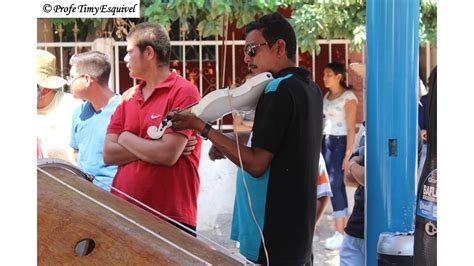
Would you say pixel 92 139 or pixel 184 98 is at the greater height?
pixel 184 98

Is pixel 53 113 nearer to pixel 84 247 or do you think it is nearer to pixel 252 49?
pixel 252 49

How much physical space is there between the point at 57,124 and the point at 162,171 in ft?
6.68

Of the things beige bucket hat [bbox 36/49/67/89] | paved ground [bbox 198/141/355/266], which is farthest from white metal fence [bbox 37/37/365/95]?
beige bucket hat [bbox 36/49/67/89]

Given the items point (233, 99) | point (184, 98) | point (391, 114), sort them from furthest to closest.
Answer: point (184, 98)
point (233, 99)
point (391, 114)

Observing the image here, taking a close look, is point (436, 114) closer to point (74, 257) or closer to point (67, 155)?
point (74, 257)

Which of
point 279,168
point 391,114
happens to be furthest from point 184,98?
point 391,114

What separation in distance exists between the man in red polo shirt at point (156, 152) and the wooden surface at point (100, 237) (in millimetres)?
1064

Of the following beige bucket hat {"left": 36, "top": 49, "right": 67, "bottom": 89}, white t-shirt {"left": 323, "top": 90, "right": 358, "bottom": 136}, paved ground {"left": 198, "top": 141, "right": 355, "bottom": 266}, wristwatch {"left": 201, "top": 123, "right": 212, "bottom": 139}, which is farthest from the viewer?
paved ground {"left": 198, "top": 141, "right": 355, "bottom": 266}

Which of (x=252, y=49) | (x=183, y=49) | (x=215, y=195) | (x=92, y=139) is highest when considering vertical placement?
(x=183, y=49)

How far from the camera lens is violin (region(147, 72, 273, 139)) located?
2824 millimetres

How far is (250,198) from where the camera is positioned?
2.83 m

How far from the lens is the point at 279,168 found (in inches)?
110

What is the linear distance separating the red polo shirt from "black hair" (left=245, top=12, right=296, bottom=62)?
555mm

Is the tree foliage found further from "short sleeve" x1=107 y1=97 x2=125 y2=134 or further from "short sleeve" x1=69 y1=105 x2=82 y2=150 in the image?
"short sleeve" x1=107 y1=97 x2=125 y2=134
